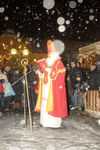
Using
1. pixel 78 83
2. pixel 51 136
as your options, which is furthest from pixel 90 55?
pixel 51 136

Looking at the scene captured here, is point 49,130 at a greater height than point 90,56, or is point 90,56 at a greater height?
point 90,56

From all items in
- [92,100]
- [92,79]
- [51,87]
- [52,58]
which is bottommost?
[92,100]

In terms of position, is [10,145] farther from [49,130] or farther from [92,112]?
[92,112]

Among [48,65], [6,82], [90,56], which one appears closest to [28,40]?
[90,56]

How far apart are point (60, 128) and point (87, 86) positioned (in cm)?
303

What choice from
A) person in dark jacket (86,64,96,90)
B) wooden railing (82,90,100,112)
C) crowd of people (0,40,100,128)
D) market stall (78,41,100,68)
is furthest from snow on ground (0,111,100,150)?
market stall (78,41,100,68)

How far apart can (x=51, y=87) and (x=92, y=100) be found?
2847 millimetres

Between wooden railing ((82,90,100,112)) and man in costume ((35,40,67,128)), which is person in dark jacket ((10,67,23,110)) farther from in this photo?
man in costume ((35,40,67,128))

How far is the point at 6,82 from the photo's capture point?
8.36 metres

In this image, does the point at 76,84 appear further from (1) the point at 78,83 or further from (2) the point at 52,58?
(2) the point at 52,58

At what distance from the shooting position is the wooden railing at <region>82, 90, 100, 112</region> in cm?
717

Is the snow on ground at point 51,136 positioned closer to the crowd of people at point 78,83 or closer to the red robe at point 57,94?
the red robe at point 57,94

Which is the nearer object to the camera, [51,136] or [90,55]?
[51,136]

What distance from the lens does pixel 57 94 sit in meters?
5.30
